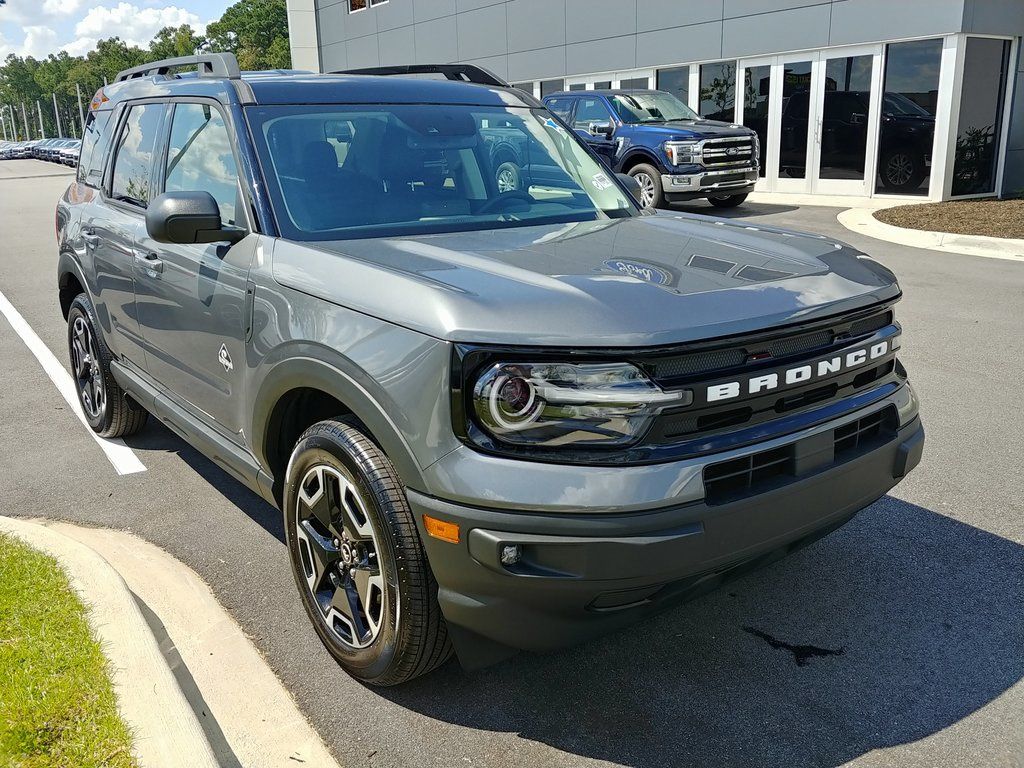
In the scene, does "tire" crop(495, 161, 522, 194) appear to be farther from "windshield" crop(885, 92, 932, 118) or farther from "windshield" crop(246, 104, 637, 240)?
"windshield" crop(885, 92, 932, 118)

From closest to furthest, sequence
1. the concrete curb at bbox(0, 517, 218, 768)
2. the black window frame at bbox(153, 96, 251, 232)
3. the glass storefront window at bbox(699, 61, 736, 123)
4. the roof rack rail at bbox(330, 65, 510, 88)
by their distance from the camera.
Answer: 1. the concrete curb at bbox(0, 517, 218, 768)
2. the black window frame at bbox(153, 96, 251, 232)
3. the roof rack rail at bbox(330, 65, 510, 88)
4. the glass storefront window at bbox(699, 61, 736, 123)

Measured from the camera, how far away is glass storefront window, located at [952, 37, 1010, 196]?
52.5 feet

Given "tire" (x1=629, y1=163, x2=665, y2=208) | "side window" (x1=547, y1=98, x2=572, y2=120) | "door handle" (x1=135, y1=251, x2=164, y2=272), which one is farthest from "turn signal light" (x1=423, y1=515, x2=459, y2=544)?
"side window" (x1=547, y1=98, x2=572, y2=120)

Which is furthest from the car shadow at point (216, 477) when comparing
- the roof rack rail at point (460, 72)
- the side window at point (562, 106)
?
the side window at point (562, 106)

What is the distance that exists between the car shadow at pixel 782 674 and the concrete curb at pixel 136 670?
2.13ft

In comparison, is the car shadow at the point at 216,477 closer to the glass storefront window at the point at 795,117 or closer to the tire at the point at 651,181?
the tire at the point at 651,181

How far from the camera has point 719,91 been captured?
1980 centimetres

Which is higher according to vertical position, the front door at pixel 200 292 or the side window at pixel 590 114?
the side window at pixel 590 114

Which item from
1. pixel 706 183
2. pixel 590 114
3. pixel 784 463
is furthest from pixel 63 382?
pixel 590 114

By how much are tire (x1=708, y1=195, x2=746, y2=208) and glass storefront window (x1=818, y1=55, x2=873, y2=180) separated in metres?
2.52

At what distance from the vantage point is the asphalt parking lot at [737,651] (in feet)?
8.82

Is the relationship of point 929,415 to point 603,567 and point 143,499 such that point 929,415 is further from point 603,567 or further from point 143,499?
point 143,499

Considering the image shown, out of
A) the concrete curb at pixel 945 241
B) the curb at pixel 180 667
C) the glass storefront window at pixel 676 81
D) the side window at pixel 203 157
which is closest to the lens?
the curb at pixel 180 667

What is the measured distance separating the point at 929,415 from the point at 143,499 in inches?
175
